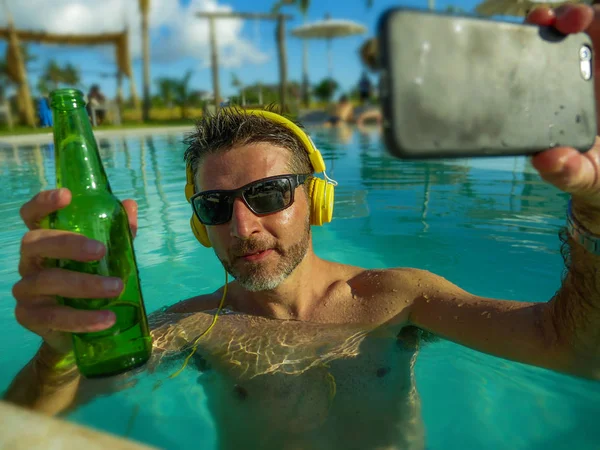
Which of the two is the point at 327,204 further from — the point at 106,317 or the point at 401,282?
the point at 106,317

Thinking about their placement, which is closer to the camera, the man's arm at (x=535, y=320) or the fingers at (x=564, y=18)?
the fingers at (x=564, y=18)

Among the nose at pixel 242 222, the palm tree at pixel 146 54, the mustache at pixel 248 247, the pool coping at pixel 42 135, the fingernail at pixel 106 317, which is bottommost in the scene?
the mustache at pixel 248 247

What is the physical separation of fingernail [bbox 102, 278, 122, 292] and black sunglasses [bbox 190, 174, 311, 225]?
37.6 inches

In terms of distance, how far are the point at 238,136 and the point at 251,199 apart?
1.19 feet

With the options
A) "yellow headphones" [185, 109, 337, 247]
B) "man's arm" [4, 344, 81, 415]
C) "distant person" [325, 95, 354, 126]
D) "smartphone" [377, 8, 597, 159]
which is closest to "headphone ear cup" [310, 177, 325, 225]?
"yellow headphones" [185, 109, 337, 247]

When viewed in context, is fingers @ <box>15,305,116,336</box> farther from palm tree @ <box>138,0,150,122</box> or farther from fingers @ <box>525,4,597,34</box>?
palm tree @ <box>138,0,150,122</box>

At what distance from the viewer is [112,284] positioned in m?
1.11

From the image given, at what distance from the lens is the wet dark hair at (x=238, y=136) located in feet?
7.14

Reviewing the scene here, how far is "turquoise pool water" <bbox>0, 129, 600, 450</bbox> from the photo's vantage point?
2217 mm

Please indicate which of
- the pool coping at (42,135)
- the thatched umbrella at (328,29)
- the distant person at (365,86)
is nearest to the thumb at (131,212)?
the pool coping at (42,135)

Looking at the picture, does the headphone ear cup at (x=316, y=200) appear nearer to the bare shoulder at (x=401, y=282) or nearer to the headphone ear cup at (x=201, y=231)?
the bare shoulder at (x=401, y=282)

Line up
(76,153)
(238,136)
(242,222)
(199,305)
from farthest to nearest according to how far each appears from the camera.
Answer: (199,305), (238,136), (242,222), (76,153)

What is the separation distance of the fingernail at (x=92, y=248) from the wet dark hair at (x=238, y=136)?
1135mm

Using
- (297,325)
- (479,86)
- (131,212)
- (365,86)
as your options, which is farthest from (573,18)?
(365,86)
